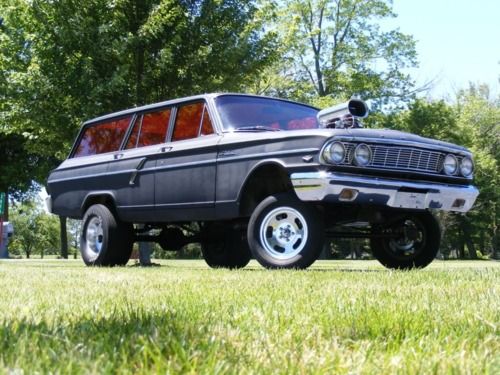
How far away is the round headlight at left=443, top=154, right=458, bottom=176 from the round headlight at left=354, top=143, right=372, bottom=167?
1076 mm

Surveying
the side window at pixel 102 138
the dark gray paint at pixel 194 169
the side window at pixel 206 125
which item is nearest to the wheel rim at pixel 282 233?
the dark gray paint at pixel 194 169

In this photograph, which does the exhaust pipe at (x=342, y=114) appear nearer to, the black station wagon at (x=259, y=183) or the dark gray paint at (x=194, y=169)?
the black station wagon at (x=259, y=183)

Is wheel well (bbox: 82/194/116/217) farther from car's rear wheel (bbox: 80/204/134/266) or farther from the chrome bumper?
the chrome bumper

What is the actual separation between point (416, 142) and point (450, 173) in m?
0.62

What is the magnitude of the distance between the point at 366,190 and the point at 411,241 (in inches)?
61.3

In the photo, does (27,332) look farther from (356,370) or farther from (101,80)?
(101,80)

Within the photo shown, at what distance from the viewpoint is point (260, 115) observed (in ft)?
24.0

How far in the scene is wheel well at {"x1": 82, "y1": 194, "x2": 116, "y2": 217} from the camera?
8.50 metres

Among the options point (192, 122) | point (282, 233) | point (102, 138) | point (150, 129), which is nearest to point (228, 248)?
point (150, 129)

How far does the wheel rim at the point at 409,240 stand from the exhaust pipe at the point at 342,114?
1285mm

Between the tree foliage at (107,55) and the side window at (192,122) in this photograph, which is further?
the tree foliage at (107,55)

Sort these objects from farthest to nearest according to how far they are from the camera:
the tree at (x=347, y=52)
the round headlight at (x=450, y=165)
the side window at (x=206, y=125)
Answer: the tree at (x=347, y=52)
the side window at (x=206, y=125)
the round headlight at (x=450, y=165)

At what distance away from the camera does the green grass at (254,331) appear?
5.51ft

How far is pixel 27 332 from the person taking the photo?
6.79ft
